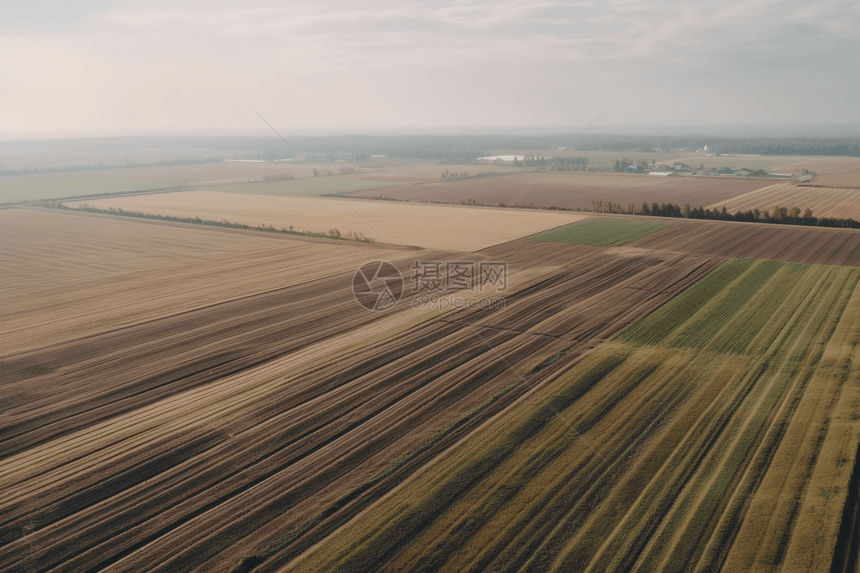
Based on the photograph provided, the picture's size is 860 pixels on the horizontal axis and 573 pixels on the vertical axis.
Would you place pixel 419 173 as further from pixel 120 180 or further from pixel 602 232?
pixel 602 232

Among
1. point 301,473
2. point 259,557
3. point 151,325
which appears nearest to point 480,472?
point 301,473

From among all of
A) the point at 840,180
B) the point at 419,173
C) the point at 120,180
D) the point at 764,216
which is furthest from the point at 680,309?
the point at 120,180

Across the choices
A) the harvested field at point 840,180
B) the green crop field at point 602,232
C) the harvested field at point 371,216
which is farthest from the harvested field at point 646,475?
the harvested field at point 840,180

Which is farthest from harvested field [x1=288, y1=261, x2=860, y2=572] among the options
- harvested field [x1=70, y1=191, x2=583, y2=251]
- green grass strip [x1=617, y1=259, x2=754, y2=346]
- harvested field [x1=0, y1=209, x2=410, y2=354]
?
harvested field [x1=70, y1=191, x2=583, y2=251]

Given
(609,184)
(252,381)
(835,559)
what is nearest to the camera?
(835,559)

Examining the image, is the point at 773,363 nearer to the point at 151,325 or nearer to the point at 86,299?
the point at 151,325

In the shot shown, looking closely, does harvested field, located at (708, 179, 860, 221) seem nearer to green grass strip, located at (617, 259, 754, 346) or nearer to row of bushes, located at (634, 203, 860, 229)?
row of bushes, located at (634, 203, 860, 229)
